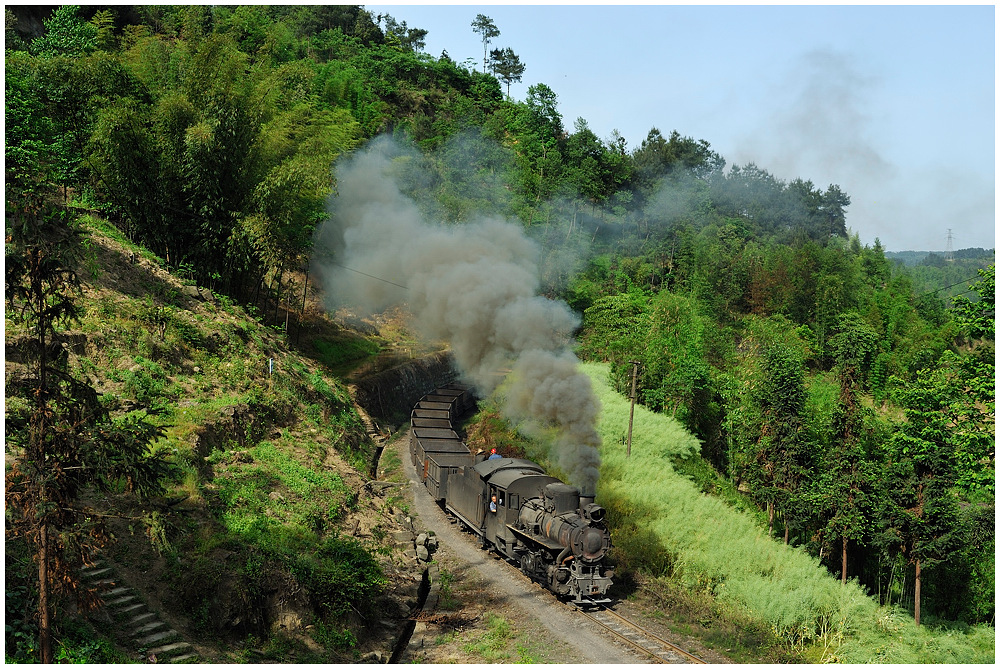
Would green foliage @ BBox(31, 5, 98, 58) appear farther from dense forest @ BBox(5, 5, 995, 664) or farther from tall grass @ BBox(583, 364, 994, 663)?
tall grass @ BBox(583, 364, 994, 663)

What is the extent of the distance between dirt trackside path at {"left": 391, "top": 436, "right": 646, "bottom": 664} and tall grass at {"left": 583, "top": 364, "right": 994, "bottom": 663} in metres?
4.24

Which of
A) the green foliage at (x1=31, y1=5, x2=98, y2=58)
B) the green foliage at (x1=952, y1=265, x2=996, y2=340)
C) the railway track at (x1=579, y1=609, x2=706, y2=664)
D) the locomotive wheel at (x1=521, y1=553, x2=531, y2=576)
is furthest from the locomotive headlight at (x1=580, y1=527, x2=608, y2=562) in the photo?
the green foliage at (x1=31, y1=5, x2=98, y2=58)

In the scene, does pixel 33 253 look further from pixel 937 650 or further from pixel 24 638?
pixel 937 650

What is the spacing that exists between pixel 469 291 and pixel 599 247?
3824 cm

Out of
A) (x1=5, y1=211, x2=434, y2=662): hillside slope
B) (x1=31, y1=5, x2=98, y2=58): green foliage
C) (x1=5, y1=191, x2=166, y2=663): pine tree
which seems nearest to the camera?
(x1=5, y1=191, x2=166, y2=663): pine tree

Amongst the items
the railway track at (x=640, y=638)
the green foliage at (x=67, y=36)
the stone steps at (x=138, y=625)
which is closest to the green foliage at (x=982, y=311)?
the railway track at (x=640, y=638)

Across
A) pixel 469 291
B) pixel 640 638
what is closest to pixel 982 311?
pixel 640 638

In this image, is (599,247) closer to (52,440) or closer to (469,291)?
(469,291)

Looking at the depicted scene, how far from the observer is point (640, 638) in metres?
14.1

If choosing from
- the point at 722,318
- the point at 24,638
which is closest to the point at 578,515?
the point at 24,638

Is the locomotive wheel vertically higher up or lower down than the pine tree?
lower down

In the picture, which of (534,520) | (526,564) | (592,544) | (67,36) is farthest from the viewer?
(67,36)

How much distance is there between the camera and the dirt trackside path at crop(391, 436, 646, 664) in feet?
43.3

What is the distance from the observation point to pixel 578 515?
51.9 feet
